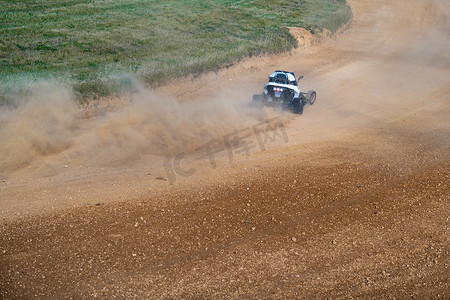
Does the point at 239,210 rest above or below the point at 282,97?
below

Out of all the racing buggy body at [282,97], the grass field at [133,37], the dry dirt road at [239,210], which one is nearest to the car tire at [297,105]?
the racing buggy body at [282,97]

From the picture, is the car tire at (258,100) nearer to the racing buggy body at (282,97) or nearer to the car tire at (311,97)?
the racing buggy body at (282,97)

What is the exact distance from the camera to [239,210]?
35.0 feet

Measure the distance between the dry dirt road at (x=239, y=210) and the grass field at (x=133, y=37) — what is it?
417cm

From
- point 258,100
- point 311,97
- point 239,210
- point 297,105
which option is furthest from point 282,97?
point 239,210

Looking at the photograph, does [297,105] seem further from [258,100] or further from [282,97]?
[258,100]

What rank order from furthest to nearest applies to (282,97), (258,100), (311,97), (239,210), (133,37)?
1. (133,37)
2. (311,97)
3. (258,100)
4. (282,97)
5. (239,210)

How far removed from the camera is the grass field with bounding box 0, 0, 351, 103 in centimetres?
1952

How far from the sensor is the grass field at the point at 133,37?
1952 cm

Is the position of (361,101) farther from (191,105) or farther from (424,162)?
(191,105)

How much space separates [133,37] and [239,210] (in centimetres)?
1784

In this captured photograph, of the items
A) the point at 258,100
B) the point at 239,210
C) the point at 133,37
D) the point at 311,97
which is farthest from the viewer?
the point at 133,37

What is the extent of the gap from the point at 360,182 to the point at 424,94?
10.8 metres

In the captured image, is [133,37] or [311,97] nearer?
[311,97]
